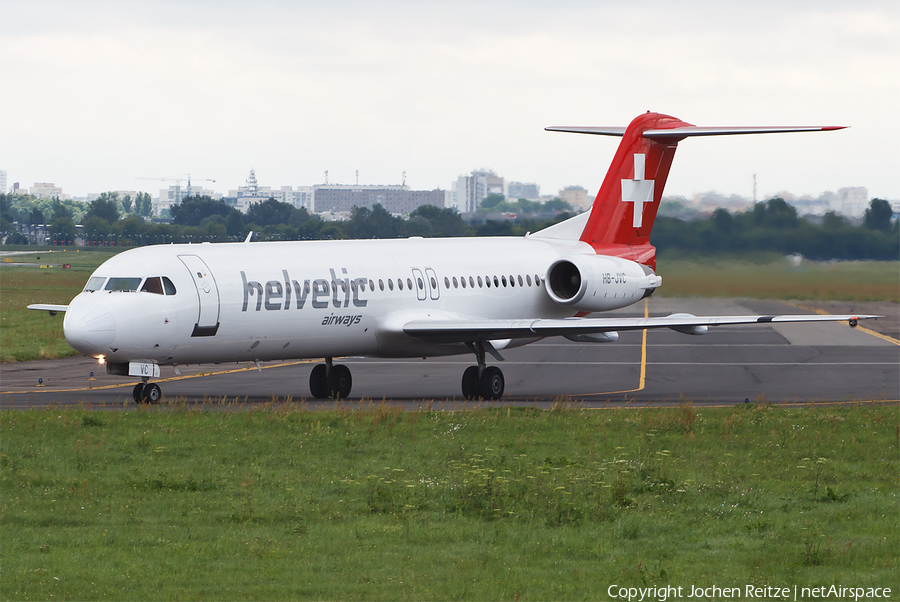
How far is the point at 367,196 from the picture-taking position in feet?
465

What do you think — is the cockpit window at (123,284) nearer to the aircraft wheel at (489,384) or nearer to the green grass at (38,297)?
the aircraft wheel at (489,384)

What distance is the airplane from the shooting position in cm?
2377

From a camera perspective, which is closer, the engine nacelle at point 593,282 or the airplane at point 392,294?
the airplane at point 392,294

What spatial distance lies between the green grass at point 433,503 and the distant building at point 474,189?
63.4 m

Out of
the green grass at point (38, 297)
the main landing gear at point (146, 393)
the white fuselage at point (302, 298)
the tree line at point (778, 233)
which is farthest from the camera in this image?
the tree line at point (778, 233)

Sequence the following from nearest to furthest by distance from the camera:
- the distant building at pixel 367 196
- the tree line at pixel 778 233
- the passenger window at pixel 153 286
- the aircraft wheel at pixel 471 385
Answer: the passenger window at pixel 153 286
the aircraft wheel at pixel 471 385
the tree line at pixel 778 233
the distant building at pixel 367 196

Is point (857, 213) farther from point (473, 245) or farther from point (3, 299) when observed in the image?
point (3, 299)

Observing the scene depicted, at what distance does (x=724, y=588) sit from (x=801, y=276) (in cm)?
3161

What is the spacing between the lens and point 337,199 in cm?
14025

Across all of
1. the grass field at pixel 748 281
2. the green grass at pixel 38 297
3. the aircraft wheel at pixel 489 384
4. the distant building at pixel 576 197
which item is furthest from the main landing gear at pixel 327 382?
the distant building at pixel 576 197

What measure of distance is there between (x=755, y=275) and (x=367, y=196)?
103 m

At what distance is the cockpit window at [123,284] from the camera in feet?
77.8

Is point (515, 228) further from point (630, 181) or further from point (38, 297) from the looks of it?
point (38, 297)

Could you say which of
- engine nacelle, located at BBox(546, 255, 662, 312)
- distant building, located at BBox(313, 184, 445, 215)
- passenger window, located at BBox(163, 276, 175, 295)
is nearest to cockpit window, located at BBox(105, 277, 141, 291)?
passenger window, located at BBox(163, 276, 175, 295)
